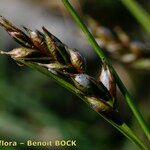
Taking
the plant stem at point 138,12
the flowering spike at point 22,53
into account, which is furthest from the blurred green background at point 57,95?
the flowering spike at point 22,53

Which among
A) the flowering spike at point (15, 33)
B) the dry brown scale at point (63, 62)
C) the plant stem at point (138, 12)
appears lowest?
the dry brown scale at point (63, 62)

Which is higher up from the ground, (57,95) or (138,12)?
(57,95)

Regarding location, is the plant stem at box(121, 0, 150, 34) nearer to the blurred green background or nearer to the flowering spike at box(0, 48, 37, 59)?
the blurred green background

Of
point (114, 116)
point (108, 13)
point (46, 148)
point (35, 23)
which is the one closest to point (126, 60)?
point (114, 116)

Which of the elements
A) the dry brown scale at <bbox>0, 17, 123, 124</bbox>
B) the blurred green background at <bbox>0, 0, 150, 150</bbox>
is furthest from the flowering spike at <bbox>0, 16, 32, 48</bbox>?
the blurred green background at <bbox>0, 0, 150, 150</bbox>

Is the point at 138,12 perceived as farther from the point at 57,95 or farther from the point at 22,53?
the point at 57,95

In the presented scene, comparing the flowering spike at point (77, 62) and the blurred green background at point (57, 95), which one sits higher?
the blurred green background at point (57, 95)

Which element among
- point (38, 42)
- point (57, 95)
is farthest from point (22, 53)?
point (57, 95)

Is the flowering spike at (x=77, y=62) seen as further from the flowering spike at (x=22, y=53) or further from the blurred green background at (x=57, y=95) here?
the blurred green background at (x=57, y=95)
